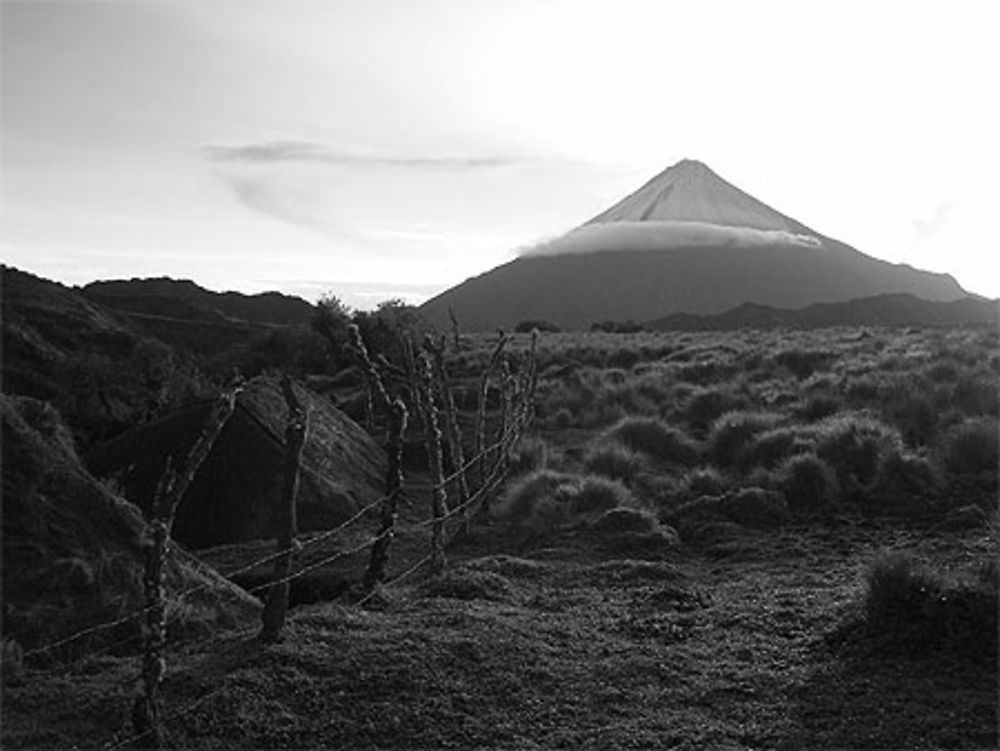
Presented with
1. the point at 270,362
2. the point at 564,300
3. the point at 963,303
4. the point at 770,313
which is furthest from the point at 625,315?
the point at 270,362

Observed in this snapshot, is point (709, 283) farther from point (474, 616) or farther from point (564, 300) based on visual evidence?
point (474, 616)

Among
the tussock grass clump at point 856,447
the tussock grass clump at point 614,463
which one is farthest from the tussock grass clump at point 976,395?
the tussock grass clump at point 614,463

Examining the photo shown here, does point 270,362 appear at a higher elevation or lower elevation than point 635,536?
higher

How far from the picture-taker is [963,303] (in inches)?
3305

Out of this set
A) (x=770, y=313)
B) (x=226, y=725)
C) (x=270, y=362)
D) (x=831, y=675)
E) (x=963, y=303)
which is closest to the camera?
(x=226, y=725)

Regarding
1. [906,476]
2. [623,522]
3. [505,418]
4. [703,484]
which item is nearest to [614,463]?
[703,484]

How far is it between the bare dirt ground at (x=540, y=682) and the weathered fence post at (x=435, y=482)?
31.0 inches

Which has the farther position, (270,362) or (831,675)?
(270,362)

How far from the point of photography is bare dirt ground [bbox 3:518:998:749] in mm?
5562

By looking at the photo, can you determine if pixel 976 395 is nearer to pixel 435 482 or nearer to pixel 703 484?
pixel 703 484

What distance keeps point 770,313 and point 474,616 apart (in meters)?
72.9

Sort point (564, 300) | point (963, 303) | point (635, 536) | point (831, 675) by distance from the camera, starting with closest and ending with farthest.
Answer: point (831, 675) < point (635, 536) < point (963, 303) < point (564, 300)

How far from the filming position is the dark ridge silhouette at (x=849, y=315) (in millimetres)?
73812

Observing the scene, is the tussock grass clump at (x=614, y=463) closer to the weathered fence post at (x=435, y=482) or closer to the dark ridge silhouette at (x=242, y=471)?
the dark ridge silhouette at (x=242, y=471)
